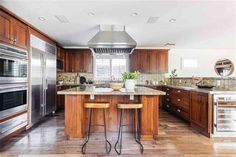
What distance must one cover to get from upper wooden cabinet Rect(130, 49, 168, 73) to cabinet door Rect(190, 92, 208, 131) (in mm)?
2870

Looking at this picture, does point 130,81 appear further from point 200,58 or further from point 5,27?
point 200,58

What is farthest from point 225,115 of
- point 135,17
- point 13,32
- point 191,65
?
point 13,32

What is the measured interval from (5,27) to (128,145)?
2.98 metres

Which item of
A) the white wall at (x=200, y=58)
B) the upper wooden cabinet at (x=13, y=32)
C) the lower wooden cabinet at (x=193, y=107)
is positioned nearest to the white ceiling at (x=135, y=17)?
the upper wooden cabinet at (x=13, y=32)

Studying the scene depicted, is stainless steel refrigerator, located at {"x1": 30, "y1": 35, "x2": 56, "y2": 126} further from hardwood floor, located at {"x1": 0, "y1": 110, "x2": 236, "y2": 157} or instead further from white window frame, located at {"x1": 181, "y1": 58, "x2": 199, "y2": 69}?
white window frame, located at {"x1": 181, "y1": 58, "x2": 199, "y2": 69}

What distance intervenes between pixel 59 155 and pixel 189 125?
121 inches

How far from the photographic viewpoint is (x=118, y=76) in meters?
7.02

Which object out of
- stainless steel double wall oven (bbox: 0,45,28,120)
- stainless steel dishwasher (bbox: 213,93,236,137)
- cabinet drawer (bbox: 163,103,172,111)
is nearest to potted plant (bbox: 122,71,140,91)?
stainless steel dishwasher (bbox: 213,93,236,137)

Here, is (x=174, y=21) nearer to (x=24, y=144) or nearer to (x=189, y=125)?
(x=189, y=125)

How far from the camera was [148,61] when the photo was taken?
680 cm

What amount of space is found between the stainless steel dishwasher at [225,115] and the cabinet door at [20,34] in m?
4.01

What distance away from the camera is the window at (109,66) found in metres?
7.06

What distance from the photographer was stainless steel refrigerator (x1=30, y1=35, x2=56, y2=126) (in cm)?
401

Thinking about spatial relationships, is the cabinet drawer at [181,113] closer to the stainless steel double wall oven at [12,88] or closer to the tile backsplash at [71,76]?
the tile backsplash at [71,76]
